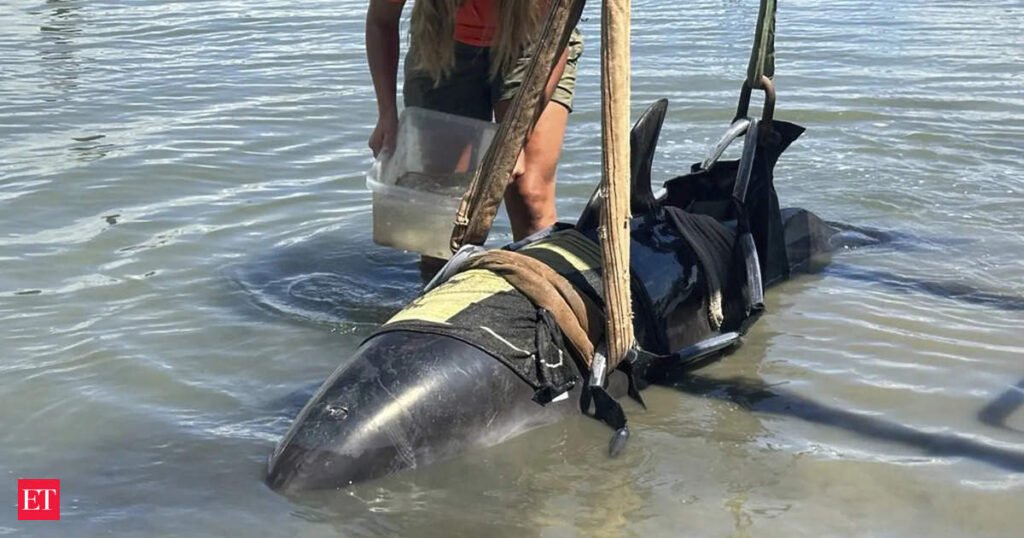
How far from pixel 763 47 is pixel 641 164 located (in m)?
0.66

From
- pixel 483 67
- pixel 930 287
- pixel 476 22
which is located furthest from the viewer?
pixel 930 287

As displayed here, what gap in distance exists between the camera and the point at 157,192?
6867 millimetres

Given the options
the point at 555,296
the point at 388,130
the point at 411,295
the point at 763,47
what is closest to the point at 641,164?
the point at 763,47

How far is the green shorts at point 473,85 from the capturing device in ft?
16.4

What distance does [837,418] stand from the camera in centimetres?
404

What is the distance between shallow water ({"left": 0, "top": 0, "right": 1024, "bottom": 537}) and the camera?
348cm

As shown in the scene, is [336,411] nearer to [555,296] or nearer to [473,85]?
[555,296]

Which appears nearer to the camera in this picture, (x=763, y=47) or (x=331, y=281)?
(x=763, y=47)

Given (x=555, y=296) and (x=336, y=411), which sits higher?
(x=555, y=296)

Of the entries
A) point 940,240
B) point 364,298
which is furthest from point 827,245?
point 364,298

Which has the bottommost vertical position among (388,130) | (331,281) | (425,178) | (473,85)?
(331,281)

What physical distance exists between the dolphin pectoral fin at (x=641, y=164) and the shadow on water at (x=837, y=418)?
0.66 m

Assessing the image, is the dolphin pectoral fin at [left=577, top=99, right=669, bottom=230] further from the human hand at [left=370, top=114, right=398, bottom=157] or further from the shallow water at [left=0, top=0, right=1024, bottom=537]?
the human hand at [left=370, top=114, right=398, bottom=157]

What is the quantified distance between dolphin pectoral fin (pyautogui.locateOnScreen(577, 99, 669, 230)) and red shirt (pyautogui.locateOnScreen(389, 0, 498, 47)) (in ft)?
2.80
